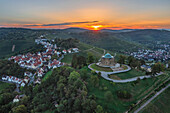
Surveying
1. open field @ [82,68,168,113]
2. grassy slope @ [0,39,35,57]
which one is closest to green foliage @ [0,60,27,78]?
open field @ [82,68,168,113]

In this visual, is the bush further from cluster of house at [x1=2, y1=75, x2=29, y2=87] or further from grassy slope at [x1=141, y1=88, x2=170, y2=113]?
cluster of house at [x1=2, y1=75, x2=29, y2=87]

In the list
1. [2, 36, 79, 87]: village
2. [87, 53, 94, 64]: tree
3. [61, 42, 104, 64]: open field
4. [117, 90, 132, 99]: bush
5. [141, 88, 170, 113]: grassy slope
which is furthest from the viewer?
[61, 42, 104, 64]: open field

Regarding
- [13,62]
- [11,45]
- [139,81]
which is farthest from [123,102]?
[11,45]

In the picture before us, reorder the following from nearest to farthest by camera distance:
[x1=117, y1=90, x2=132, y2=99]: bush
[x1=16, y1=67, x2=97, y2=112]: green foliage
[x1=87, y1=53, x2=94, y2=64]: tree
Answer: [x1=16, y1=67, x2=97, y2=112]: green foliage, [x1=117, y1=90, x2=132, y2=99]: bush, [x1=87, y1=53, x2=94, y2=64]: tree

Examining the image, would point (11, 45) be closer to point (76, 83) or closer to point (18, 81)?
point (18, 81)

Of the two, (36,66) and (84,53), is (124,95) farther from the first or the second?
(84,53)
